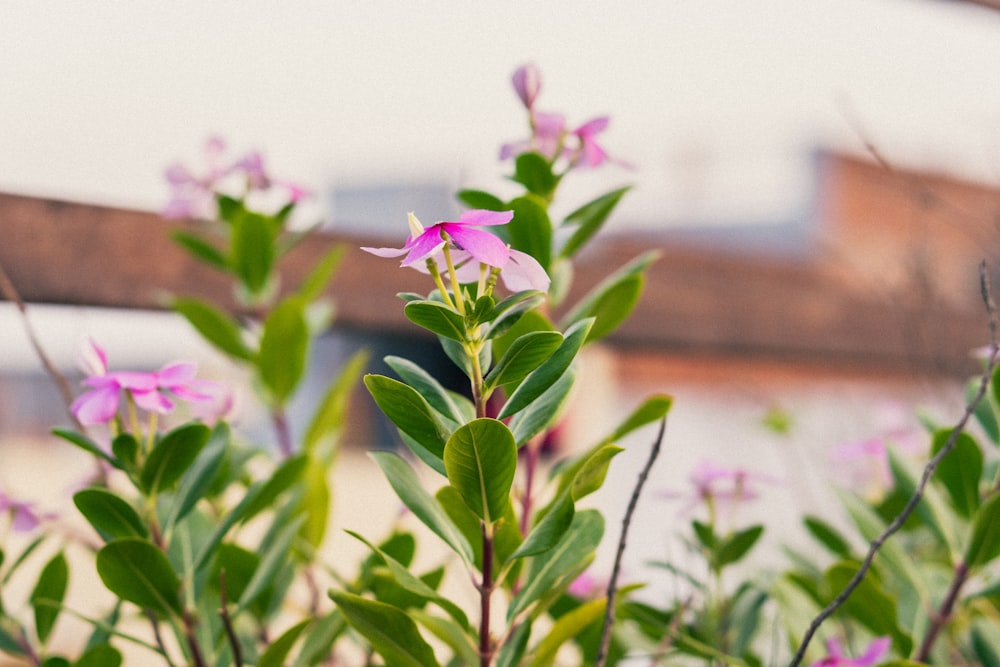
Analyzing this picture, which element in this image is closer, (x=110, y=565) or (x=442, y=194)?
(x=110, y=565)

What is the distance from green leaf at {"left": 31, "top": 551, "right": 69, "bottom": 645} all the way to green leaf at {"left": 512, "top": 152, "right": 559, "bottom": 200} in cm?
37

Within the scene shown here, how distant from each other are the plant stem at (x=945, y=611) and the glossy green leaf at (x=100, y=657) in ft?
1.60

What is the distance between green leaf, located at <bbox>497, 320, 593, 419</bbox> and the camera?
16.3 inches

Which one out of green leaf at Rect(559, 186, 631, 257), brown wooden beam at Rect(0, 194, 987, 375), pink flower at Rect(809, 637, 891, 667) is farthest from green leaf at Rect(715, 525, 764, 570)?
brown wooden beam at Rect(0, 194, 987, 375)

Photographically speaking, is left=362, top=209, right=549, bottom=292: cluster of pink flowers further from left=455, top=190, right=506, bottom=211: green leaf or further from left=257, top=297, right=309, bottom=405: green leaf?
left=257, top=297, right=309, bottom=405: green leaf

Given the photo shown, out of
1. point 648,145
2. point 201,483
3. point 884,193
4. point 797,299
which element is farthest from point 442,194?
point 201,483

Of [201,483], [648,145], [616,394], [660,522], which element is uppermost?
[648,145]

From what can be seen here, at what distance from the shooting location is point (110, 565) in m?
0.48

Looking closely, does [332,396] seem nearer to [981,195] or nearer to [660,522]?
[660,522]

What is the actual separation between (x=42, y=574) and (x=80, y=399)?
0.57ft

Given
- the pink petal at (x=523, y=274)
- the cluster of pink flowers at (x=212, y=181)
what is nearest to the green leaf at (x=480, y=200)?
the pink petal at (x=523, y=274)

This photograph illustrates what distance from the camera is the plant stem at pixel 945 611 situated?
585 mm

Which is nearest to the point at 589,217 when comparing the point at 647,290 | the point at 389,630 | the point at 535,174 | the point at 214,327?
the point at 535,174

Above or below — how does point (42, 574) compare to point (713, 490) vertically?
below
